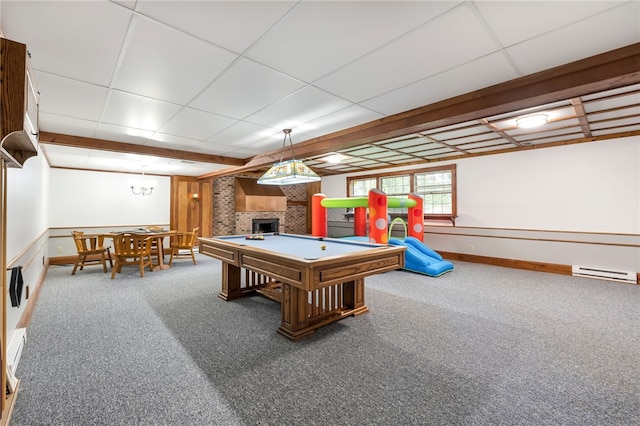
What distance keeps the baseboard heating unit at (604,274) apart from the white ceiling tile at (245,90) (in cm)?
611

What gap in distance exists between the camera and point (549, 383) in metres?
2.03

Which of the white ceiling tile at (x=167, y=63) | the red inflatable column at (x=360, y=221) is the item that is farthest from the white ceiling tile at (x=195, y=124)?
the red inflatable column at (x=360, y=221)

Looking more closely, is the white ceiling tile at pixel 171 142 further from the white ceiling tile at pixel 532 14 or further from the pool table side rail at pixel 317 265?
the white ceiling tile at pixel 532 14

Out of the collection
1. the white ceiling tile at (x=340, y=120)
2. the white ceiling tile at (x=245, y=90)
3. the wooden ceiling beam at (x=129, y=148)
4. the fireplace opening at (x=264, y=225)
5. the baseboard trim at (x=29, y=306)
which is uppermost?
the white ceiling tile at (x=340, y=120)

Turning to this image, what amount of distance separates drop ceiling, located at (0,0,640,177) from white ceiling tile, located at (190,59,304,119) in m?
0.02

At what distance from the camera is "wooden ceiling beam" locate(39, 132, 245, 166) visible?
162 inches

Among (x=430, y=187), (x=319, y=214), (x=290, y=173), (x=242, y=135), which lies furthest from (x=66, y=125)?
(x=430, y=187)

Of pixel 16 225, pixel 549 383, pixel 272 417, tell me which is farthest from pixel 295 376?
pixel 16 225

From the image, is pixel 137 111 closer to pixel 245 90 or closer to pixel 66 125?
pixel 66 125

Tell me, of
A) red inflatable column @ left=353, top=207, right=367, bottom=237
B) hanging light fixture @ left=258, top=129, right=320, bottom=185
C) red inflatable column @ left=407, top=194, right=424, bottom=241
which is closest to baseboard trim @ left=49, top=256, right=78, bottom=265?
hanging light fixture @ left=258, top=129, right=320, bottom=185

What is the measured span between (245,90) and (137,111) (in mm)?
1510

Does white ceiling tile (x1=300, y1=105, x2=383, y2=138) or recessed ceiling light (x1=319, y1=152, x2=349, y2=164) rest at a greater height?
recessed ceiling light (x1=319, y1=152, x2=349, y2=164)

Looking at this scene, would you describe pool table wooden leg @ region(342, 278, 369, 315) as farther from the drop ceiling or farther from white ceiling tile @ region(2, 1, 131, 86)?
white ceiling tile @ region(2, 1, 131, 86)

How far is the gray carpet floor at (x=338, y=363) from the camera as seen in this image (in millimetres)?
1744
